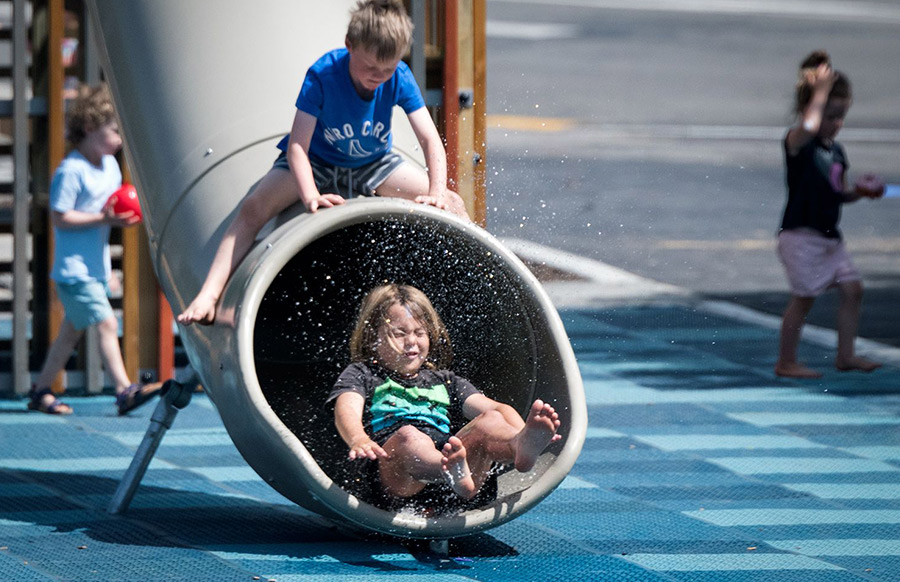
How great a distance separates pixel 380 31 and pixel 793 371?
12.7 feet

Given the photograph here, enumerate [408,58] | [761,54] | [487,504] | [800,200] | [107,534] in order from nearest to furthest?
[487,504] < [107,534] < [408,58] < [800,200] < [761,54]

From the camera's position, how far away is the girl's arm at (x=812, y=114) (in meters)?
7.61

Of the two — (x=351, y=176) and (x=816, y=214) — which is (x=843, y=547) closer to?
(x=351, y=176)

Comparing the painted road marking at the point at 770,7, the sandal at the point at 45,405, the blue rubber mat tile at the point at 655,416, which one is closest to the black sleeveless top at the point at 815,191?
the blue rubber mat tile at the point at 655,416

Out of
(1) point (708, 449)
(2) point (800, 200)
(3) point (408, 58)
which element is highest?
(3) point (408, 58)

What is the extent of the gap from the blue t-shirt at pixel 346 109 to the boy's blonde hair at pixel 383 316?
0.45 m

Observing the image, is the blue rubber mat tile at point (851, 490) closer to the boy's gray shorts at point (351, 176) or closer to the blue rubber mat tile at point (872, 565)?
the blue rubber mat tile at point (872, 565)

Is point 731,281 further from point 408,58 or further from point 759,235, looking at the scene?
point 408,58

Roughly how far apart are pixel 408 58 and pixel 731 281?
3983 mm

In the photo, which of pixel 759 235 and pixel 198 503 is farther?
pixel 759 235

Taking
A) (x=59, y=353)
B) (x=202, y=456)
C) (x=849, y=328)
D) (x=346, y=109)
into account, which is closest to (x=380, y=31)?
(x=346, y=109)

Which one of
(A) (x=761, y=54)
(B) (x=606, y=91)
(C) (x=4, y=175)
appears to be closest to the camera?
(C) (x=4, y=175)

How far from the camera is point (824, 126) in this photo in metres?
7.70

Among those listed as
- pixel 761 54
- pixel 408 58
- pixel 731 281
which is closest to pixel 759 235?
pixel 731 281
